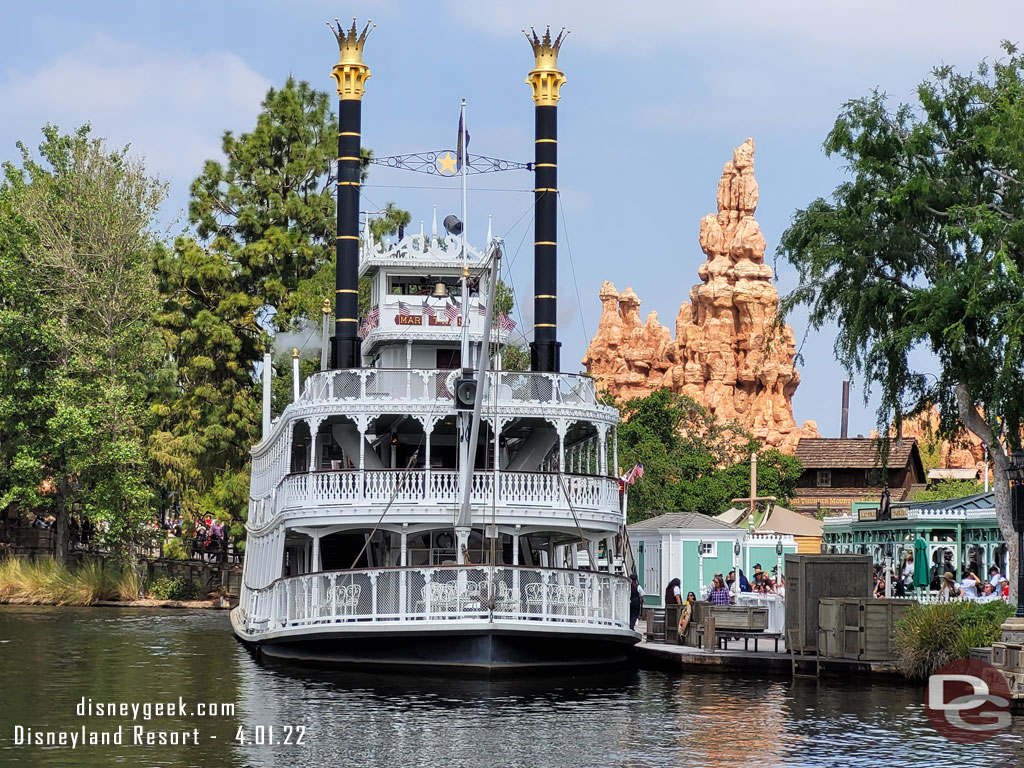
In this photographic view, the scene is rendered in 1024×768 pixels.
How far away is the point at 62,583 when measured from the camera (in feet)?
169

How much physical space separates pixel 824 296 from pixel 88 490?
29717 millimetres

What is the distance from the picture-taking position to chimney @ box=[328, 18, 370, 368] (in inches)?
1389

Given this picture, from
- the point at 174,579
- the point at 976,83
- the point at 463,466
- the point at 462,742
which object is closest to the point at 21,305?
the point at 174,579

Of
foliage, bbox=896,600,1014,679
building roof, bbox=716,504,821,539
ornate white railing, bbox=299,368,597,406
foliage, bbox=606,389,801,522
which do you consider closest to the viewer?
foliage, bbox=896,600,1014,679

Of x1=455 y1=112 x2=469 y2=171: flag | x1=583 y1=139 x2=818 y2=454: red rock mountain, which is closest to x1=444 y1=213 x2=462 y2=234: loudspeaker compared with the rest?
x1=455 y1=112 x2=469 y2=171: flag

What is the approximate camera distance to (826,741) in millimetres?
20781

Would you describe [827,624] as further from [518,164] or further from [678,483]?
[678,483]

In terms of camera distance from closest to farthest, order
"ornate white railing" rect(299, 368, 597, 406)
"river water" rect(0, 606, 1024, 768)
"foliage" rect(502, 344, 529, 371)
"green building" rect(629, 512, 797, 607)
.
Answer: "river water" rect(0, 606, 1024, 768) < "ornate white railing" rect(299, 368, 597, 406) < "green building" rect(629, 512, 797, 607) < "foliage" rect(502, 344, 529, 371)

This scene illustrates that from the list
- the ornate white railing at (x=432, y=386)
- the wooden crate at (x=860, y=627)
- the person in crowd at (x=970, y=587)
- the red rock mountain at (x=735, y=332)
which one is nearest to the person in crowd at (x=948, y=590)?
the person in crowd at (x=970, y=587)

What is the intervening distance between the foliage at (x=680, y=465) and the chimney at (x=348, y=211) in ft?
106

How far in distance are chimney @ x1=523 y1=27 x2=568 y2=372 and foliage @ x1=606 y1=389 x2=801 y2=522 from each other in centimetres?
3090

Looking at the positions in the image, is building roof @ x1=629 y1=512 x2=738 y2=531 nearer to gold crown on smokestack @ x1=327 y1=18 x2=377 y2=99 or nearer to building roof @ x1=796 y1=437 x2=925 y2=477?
gold crown on smokestack @ x1=327 y1=18 x2=377 y2=99

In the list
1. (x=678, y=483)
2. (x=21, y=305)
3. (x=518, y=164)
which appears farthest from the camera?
(x=678, y=483)

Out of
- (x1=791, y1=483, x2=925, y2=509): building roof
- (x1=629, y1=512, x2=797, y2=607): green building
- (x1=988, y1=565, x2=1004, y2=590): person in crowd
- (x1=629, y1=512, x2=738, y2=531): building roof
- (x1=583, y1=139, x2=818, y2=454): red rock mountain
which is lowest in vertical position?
(x1=988, y1=565, x2=1004, y2=590): person in crowd
